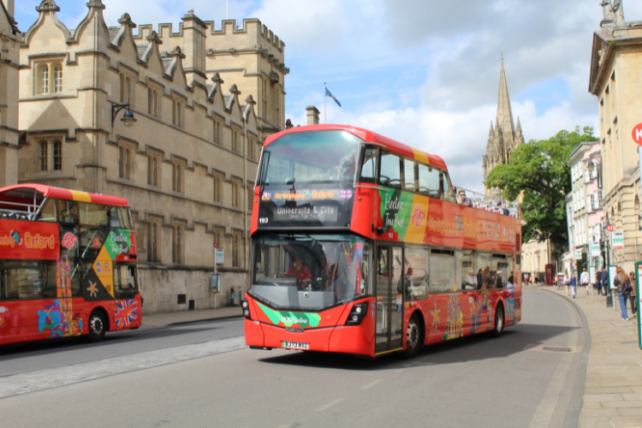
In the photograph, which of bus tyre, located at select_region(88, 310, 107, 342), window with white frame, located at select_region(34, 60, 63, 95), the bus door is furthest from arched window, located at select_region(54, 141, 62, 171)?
the bus door

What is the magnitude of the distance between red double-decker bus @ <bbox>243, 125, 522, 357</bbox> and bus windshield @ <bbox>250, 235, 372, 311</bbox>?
17 millimetres

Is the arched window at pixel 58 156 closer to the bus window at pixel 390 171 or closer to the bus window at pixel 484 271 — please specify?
the bus window at pixel 484 271

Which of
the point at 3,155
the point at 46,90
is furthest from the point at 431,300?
the point at 46,90

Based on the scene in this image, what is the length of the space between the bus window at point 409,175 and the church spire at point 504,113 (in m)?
122

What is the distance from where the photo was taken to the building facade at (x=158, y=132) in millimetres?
28906

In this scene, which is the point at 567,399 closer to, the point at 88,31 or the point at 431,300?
the point at 431,300

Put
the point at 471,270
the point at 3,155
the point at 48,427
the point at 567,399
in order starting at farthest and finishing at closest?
the point at 3,155, the point at 471,270, the point at 567,399, the point at 48,427

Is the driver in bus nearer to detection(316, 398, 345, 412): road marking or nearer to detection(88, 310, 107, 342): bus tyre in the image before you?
detection(316, 398, 345, 412): road marking

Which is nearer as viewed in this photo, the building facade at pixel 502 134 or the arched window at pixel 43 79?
the arched window at pixel 43 79

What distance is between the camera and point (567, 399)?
912 centimetres

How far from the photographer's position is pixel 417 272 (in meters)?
13.6

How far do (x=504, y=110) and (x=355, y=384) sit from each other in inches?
5046

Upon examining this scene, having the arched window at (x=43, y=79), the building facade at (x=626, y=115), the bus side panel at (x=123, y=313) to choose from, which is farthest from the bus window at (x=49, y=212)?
the building facade at (x=626, y=115)

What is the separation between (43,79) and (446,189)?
2178cm
